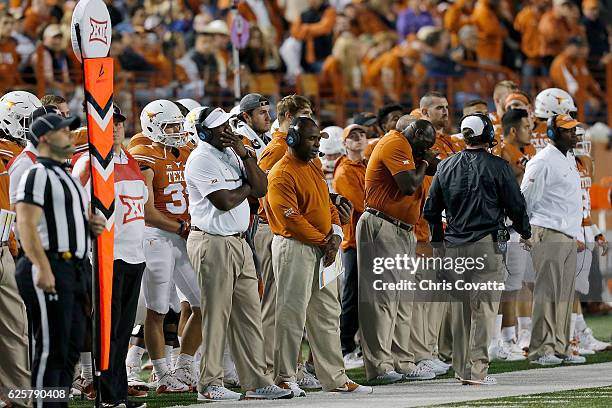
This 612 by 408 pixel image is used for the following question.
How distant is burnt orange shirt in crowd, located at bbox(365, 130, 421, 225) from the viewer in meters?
12.7

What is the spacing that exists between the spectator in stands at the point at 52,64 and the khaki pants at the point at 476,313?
7.54m

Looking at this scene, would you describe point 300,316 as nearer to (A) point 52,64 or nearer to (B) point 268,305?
(B) point 268,305

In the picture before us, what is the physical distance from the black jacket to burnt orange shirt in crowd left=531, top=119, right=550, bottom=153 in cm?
327

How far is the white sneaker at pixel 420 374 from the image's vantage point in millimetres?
12953

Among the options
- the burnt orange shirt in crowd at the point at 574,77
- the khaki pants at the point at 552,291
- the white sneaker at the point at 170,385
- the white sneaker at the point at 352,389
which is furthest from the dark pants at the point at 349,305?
the burnt orange shirt in crowd at the point at 574,77

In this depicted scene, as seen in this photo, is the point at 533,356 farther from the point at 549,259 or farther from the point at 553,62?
the point at 553,62

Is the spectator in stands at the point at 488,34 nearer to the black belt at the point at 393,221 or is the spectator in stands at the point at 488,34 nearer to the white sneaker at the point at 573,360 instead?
the white sneaker at the point at 573,360

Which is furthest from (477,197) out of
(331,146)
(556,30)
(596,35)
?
(596,35)

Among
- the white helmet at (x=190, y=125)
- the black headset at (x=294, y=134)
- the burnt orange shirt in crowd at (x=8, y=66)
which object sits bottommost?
the black headset at (x=294, y=134)

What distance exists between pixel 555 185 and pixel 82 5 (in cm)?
513

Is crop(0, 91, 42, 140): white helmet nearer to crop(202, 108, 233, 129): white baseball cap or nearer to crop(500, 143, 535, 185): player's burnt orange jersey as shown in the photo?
crop(202, 108, 233, 129): white baseball cap

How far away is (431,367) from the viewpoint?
1322 centimetres

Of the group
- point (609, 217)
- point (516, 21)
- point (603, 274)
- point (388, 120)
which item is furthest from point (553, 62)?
point (388, 120)

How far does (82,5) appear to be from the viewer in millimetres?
10562
